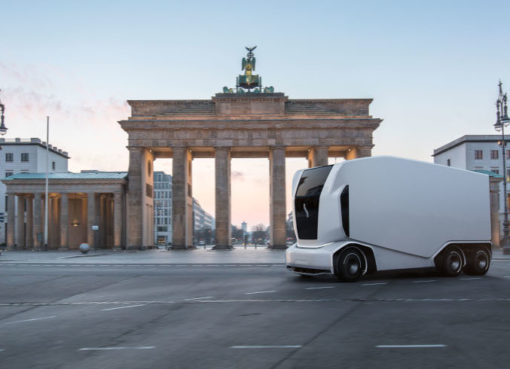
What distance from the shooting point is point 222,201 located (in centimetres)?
5522

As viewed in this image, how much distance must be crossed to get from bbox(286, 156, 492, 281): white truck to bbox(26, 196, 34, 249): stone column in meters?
49.8

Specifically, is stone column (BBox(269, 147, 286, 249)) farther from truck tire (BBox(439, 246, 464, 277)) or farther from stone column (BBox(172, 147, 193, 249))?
truck tire (BBox(439, 246, 464, 277))

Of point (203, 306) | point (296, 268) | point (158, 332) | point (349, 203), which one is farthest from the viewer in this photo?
point (296, 268)

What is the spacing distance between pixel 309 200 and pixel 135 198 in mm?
41556

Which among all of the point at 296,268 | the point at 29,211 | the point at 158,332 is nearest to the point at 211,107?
the point at 29,211

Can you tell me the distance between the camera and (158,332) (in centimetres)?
863

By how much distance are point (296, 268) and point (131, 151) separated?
40958 mm

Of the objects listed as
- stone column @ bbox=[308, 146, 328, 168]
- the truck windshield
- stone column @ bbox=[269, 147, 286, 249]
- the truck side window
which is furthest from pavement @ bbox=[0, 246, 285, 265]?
stone column @ bbox=[308, 146, 328, 168]

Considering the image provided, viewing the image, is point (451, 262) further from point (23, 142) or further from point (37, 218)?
point (23, 142)

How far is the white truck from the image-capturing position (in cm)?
1648

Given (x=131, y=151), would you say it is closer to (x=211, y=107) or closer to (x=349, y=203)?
(x=211, y=107)

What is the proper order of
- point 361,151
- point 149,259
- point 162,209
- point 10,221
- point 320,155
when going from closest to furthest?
point 149,259 → point 320,155 → point 361,151 → point 10,221 → point 162,209

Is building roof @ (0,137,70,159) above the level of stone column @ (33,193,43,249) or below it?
above

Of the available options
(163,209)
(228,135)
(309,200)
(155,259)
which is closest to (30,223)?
(228,135)
